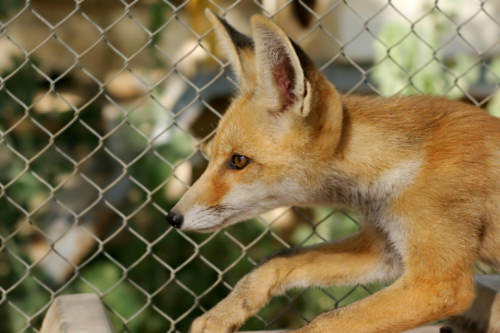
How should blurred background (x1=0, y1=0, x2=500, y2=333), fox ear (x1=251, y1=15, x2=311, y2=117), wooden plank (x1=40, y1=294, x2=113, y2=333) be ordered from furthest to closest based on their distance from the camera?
1. blurred background (x1=0, y1=0, x2=500, y2=333)
2. wooden plank (x1=40, y1=294, x2=113, y2=333)
3. fox ear (x1=251, y1=15, x2=311, y2=117)

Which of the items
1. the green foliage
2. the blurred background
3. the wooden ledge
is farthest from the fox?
the green foliage

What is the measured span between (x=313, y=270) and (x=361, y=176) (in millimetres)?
526

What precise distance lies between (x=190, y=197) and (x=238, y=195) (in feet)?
0.64

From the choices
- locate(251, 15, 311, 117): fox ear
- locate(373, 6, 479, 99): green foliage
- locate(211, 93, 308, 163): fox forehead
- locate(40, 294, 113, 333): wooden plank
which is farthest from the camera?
locate(373, 6, 479, 99): green foliage

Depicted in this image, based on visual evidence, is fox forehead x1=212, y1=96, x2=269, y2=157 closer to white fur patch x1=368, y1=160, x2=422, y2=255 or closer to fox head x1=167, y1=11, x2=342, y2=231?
fox head x1=167, y1=11, x2=342, y2=231

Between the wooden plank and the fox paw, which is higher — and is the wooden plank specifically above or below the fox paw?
above

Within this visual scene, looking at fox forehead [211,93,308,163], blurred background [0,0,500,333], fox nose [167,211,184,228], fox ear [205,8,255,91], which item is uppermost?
fox ear [205,8,255,91]

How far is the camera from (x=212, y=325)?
2.89 metres

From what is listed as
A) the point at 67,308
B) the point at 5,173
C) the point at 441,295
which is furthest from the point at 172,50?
the point at 441,295

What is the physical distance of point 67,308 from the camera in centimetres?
312

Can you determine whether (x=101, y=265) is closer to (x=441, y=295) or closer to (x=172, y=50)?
(x=172, y=50)

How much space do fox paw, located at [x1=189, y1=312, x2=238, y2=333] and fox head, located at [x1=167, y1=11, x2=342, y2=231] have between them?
0.40 metres

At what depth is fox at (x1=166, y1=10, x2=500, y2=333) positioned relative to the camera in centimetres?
261

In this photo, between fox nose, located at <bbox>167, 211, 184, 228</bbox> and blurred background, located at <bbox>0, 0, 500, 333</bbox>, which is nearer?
fox nose, located at <bbox>167, 211, 184, 228</bbox>
